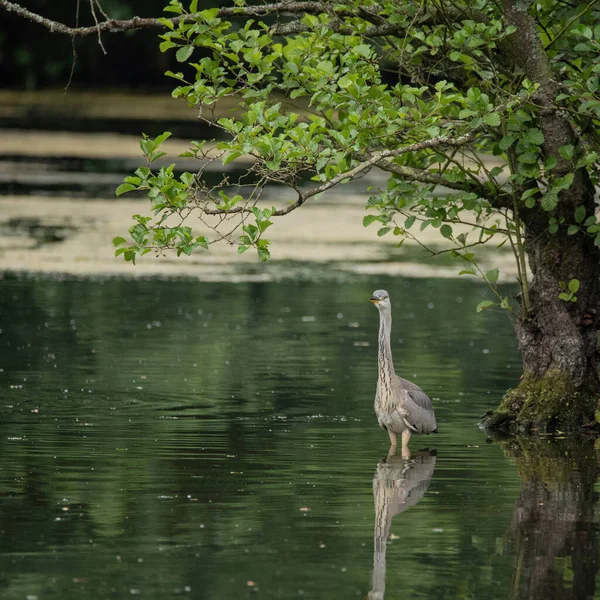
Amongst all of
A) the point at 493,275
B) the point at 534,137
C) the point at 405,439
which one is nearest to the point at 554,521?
the point at 405,439

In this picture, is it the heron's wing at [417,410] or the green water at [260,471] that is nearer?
the green water at [260,471]

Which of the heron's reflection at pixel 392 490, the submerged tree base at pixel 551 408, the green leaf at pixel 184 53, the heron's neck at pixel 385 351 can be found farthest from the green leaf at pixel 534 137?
the green leaf at pixel 184 53

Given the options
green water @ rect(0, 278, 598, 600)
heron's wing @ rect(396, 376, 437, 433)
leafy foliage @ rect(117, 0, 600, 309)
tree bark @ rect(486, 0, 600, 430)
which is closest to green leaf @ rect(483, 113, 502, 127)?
leafy foliage @ rect(117, 0, 600, 309)

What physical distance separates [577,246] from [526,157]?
109cm

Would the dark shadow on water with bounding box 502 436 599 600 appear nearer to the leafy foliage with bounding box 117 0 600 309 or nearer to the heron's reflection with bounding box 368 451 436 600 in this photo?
the heron's reflection with bounding box 368 451 436 600

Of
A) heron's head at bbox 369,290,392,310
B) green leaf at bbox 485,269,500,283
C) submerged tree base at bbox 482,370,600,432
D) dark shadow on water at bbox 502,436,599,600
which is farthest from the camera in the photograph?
submerged tree base at bbox 482,370,600,432

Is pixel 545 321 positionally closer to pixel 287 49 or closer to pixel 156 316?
pixel 287 49

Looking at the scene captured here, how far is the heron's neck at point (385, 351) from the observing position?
12.5 m

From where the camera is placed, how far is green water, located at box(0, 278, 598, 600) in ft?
27.5

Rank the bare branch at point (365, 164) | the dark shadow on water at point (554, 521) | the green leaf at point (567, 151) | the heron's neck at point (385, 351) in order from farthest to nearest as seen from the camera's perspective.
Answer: the heron's neck at point (385, 351), the green leaf at point (567, 151), the bare branch at point (365, 164), the dark shadow on water at point (554, 521)

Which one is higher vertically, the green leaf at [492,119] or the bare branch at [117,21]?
the bare branch at [117,21]

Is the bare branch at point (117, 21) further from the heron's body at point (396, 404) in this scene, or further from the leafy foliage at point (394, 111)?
the heron's body at point (396, 404)

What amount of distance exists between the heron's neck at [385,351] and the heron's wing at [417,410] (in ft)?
0.49

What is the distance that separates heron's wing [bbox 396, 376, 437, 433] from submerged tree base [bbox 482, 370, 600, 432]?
988mm
